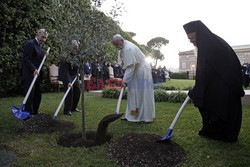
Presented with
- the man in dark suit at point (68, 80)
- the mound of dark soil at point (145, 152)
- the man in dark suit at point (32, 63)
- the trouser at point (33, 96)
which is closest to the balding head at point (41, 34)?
the man in dark suit at point (32, 63)

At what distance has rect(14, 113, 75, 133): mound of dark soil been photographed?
4.77 meters

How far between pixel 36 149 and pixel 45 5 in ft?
27.0

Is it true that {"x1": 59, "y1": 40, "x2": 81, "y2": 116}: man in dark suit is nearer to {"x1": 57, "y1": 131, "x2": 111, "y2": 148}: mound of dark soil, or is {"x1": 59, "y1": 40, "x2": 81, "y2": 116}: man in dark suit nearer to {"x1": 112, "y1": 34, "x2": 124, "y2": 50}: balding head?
{"x1": 112, "y1": 34, "x2": 124, "y2": 50}: balding head

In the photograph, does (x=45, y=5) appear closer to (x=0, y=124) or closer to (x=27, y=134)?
(x=0, y=124)

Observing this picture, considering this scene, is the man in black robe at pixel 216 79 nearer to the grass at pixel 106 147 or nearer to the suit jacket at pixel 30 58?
the grass at pixel 106 147

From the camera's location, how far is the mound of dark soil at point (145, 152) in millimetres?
3184

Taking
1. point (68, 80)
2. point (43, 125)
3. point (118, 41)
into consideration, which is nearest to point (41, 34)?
point (68, 80)

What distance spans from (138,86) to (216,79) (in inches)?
92.0

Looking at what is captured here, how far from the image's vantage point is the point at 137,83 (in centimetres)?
581

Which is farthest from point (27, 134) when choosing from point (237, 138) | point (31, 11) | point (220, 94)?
point (31, 11)

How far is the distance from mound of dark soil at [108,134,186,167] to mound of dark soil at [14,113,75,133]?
5.03 feet

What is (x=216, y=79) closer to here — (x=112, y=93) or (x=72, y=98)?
(x=72, y=98)

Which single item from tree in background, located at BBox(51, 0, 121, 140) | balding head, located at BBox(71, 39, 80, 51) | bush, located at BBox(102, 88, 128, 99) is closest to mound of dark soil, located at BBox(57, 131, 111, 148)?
tree in background, located at BBox(51, 0, 121, 140)

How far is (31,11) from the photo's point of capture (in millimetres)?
9742
